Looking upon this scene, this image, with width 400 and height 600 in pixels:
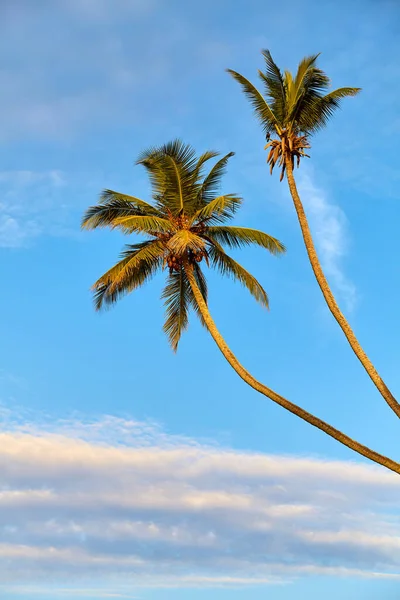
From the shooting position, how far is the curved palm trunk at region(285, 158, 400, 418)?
19120mm

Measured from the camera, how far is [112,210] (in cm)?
2495

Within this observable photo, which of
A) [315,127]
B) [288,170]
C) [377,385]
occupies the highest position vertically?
[315,127]

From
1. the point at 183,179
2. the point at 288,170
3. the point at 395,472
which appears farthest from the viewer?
the point at 183,179

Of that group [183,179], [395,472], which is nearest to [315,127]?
[183,179]

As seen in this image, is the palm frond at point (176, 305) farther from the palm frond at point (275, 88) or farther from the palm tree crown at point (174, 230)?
the palm frond at point (275, 88)

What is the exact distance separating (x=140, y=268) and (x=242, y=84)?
22.6 feet

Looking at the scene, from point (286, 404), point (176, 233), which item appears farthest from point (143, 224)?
point (286, 404)

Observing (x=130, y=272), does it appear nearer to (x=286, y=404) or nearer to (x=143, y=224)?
(x=143, y=224)

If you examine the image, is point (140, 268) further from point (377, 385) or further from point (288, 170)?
point (377, 385)

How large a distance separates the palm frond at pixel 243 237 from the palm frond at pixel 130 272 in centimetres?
206

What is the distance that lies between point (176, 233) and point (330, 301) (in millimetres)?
5473

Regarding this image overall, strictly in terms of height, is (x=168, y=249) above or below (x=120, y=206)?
below

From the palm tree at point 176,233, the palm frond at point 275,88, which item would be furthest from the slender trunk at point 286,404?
the palm frond at point 275,88

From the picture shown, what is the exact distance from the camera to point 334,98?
2277 centimetres
